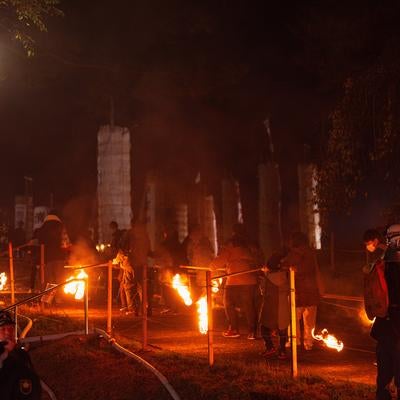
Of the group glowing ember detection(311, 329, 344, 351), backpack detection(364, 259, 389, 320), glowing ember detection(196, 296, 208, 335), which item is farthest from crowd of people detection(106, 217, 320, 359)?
backpack detection(364, 259, 389, 320)

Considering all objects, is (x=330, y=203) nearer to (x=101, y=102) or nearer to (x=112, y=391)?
(x=112, y=391)

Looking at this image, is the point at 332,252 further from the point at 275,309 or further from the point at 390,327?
→ the point at 390,327

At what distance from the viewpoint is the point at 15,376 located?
4223 millimetres

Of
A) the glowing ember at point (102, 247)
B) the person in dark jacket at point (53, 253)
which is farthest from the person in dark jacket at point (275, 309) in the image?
the glowing ember at point (102, 247)

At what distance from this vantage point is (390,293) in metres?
5.86

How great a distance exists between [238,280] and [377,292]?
15.0 ft

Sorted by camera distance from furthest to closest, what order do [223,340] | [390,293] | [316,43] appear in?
1. [316,43]
2. [223,340]
3. [390,293]

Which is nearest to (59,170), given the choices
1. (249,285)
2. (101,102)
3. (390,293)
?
(101,102)

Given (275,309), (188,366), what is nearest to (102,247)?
(275,309)

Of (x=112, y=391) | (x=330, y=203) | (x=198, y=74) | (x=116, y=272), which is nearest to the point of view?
(x=112, y=391)

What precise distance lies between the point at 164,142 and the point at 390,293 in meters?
17.8

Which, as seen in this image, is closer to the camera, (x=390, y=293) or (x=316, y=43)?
(x=390, y=293)

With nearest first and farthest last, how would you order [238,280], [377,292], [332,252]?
[377,292], [238,280], [332,252]

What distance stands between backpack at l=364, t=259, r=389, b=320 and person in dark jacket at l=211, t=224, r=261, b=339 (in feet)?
14.3
